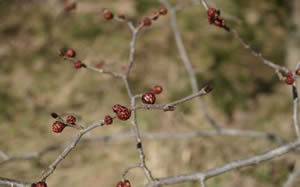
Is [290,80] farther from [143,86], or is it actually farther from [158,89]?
[143,86]

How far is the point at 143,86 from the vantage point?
16.0ft

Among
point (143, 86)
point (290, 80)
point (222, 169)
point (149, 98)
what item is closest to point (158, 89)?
point (149, 98)

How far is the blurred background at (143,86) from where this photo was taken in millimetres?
4027

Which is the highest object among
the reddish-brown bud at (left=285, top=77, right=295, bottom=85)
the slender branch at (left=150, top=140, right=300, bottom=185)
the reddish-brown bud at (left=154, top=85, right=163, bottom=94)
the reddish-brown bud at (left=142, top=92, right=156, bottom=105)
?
the reddish-brown bud at (left=154, top=85, right=163, bottom=94)

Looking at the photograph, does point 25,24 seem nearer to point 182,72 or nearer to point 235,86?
point 182,72

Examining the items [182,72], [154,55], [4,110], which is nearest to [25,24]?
[4,110]

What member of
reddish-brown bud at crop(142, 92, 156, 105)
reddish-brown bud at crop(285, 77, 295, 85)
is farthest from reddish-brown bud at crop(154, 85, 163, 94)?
reddish-brown bud at crop(285, 77, 295, 85)

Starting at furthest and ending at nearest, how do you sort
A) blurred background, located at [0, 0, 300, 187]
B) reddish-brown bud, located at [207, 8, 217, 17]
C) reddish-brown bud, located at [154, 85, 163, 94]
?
blurred background, located at [0, 0, 300, 187] → reddish-brown bud, located at [154, 85, 163, 94] → reddish-brown bud, located at [207, 8, 217, 17]

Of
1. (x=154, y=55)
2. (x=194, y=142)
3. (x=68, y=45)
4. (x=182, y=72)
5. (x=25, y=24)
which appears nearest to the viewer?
(x=194, y=142)

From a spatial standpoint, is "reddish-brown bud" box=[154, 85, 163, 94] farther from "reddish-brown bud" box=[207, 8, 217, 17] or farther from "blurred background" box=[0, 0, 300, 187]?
"blurred background" box=[0, 0, 300, 187]

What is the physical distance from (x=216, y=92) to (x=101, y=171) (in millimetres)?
1836

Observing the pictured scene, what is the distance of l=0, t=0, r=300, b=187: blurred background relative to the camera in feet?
13.2

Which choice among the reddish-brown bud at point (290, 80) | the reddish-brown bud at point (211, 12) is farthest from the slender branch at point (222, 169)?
the reddish-brown bud at point (211, 12)

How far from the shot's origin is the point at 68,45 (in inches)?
224
